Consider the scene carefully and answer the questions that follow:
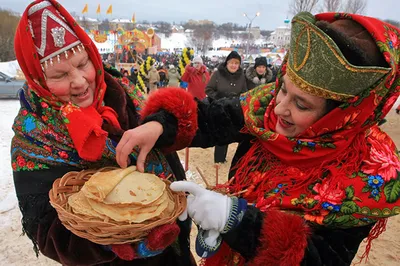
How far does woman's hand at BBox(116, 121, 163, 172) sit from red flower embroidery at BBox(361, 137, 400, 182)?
32.8 inches

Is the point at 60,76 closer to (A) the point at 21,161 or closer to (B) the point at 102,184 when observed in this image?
(A) the point at 21,161

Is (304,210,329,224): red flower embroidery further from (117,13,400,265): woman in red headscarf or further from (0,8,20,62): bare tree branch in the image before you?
(0,8,20,62): bare tree branch

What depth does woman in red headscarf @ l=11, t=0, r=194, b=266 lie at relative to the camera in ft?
4.17

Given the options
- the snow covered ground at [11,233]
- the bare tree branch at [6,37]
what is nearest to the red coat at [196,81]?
the snow covered ground at [11,233]

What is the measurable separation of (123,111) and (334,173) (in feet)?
3.56

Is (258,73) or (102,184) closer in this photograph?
(102,184)

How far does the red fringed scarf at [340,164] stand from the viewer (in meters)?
1.06

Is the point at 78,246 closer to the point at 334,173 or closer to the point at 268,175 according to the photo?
the point at 268,175

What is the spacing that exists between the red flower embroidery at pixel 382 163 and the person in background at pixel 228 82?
414 cm

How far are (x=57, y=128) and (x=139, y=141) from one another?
16.0 inches

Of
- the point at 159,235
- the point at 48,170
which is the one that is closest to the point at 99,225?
the point at 159,235

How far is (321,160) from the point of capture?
3.97 ft

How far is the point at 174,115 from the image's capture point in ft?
4.78

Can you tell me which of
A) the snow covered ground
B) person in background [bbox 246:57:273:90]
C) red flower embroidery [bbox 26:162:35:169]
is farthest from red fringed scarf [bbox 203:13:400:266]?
person in background [bbox 246:57:273:90]
